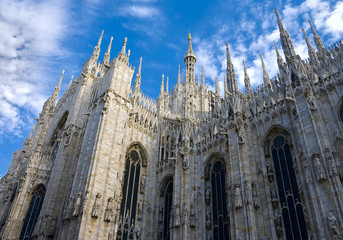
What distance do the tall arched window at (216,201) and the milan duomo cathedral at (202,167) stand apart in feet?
0.25

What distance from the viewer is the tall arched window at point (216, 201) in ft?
61.5

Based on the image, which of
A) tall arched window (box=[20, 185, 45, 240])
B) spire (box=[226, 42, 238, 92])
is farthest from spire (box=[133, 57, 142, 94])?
tall arched window (box=[20, 185, 45, 240])

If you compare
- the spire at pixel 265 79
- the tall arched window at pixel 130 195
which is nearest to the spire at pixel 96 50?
the tall arched window at pixel 130 195

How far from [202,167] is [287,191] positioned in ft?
23.9

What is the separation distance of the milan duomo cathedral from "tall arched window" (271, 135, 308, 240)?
0.06 meters

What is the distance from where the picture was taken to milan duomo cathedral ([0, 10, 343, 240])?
51.0 ft

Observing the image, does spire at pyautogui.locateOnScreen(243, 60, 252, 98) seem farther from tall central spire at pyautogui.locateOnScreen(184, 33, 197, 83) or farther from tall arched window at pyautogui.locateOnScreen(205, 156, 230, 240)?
tall central spire at pyautogui.locateOnScreen(184, 33, 197, 83)

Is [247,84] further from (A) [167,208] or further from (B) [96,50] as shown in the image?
(B) [96,50]

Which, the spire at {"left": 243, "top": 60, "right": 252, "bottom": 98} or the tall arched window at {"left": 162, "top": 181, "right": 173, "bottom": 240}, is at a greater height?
the spire at {"left": 243, "top": 60, "right": 252, "bottom": 98}

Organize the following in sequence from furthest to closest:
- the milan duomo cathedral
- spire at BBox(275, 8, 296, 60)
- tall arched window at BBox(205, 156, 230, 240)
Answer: spire at BBox(275, 8, 296, 60)
tall arched window at BBox(205, 156, 230, 240)
the milan duomo cathedral

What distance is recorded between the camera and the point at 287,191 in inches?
644

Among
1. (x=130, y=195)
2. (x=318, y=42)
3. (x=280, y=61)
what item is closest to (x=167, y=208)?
(x=130, y=195)

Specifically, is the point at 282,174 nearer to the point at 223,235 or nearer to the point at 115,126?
the point at 223,235

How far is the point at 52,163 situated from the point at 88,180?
33.5 ft
